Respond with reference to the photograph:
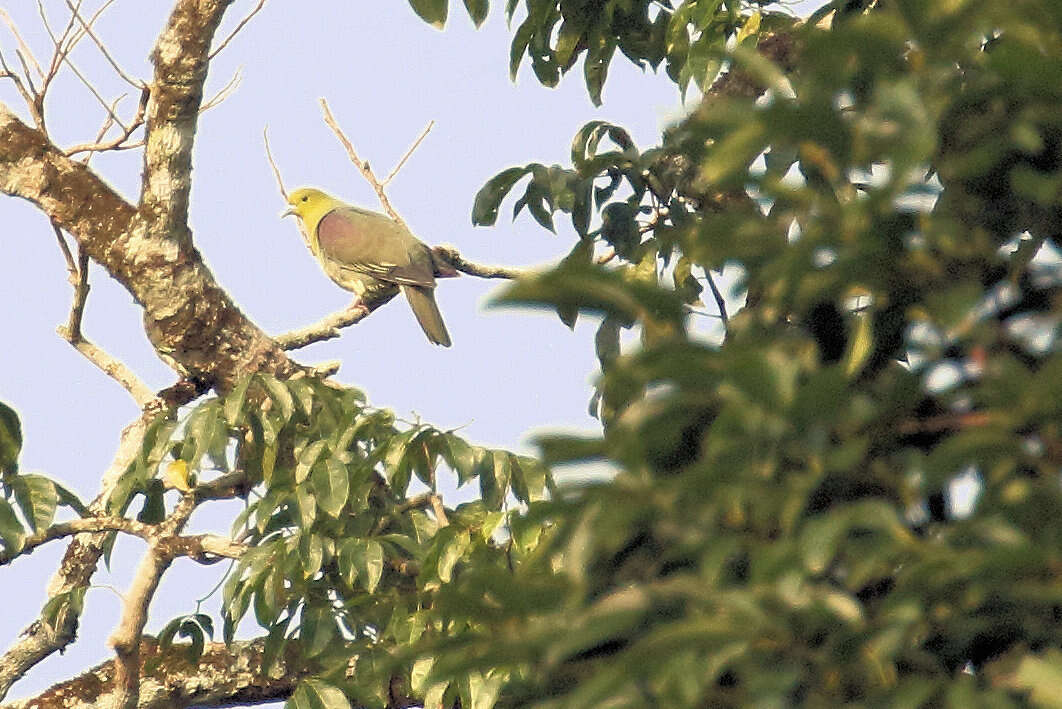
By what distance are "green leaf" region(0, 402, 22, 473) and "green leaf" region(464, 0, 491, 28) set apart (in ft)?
3.61

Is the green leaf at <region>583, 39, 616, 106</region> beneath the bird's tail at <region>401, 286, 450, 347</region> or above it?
beneath

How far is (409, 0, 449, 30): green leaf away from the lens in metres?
2.29

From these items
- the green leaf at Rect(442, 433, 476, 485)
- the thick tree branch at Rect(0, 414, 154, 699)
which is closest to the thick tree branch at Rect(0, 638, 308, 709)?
the thick tree branch at Rect(0, 414, 154, 699)

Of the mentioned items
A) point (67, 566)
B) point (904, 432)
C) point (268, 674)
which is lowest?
point (904, 432)

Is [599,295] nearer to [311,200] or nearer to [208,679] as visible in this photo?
[208,679]

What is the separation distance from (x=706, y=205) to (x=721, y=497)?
6.94ft

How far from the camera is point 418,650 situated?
1070mm

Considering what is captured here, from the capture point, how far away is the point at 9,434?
2.75 m

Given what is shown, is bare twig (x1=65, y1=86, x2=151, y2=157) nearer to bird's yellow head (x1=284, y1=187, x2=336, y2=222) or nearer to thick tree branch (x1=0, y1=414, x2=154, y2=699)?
thick tree branch (x1=0, y1=414, x2=154, y2=699)

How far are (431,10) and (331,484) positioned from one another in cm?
112

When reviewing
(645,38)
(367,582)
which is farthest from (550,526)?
(645,38)

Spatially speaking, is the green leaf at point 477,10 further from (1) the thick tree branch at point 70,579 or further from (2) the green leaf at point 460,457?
(1) the thick tree branch at point 70,579

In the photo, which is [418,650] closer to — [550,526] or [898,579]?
[898,579]

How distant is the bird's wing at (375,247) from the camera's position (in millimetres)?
5973
